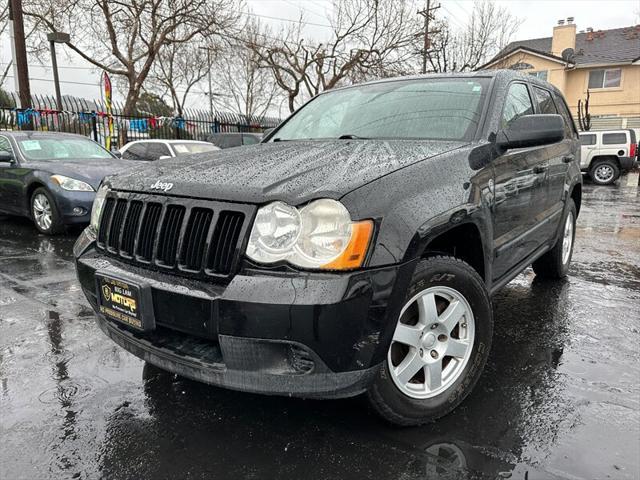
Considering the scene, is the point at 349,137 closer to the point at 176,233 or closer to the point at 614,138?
the point at 176,233

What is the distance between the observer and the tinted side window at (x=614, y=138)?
17.2 metres

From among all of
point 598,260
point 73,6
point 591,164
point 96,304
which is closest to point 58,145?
point 96,304

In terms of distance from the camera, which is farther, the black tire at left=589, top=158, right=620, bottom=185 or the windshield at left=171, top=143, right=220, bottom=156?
the black tire at left=589, top=158, right=620, bottom=185

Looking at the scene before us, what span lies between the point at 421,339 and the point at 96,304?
1644 mm

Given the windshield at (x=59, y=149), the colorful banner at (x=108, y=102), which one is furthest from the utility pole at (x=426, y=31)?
the windshield at (x=59, y=149)

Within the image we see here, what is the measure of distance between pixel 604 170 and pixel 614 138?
1157mm

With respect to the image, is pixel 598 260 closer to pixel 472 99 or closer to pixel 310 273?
pixel 472 99

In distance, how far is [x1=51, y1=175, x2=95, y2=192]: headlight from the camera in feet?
21.5

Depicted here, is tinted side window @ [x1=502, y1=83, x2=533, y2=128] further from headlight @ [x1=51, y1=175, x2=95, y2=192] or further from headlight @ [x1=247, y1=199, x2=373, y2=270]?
headlight @ [x1=51, y1=175, x2=95, y2=192]

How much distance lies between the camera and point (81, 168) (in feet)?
22.2

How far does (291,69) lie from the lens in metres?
26.4

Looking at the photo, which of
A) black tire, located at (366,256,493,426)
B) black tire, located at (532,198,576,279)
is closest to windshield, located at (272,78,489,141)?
black tire, located at (366,256,493,426)

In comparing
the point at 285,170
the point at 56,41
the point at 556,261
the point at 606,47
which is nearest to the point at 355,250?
the point at 285,170

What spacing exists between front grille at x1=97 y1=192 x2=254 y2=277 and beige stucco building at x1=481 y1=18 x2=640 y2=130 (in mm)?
30457
